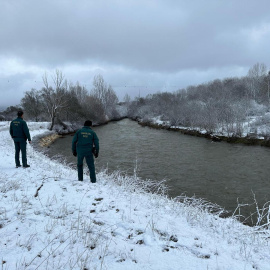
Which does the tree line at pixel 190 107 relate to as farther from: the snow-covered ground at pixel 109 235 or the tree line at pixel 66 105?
the snow-covered ground at pixel 109 235

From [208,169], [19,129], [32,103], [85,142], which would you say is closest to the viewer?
[85,142]

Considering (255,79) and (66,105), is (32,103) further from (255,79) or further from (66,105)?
(255,79)

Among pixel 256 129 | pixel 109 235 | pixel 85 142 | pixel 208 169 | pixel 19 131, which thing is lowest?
pixel 208 169

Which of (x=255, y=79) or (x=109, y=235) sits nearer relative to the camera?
(x=109, y=235)

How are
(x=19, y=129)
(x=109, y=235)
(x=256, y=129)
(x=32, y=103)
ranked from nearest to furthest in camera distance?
(x=109, y=235)
(x=19, y=129)
(x=256, y=129)
(x=32, y=103)

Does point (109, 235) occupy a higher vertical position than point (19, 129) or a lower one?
lower

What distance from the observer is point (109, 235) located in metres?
3.62

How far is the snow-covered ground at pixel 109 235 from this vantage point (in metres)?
2.95

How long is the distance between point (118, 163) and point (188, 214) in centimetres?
976

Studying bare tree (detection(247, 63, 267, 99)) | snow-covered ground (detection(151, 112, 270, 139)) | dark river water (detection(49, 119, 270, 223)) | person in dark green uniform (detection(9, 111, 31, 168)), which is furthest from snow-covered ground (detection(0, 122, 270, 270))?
bare tree (detection(247, 63, 267, 99))

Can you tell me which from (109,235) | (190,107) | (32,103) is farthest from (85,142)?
(32,103)

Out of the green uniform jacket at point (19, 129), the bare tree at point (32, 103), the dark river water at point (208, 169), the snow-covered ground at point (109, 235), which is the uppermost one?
the bare tree at point (32, 103)

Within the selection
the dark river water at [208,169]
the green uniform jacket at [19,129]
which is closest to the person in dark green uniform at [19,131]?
the green uniform jacket at [19,129]

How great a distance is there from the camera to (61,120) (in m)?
41.4
